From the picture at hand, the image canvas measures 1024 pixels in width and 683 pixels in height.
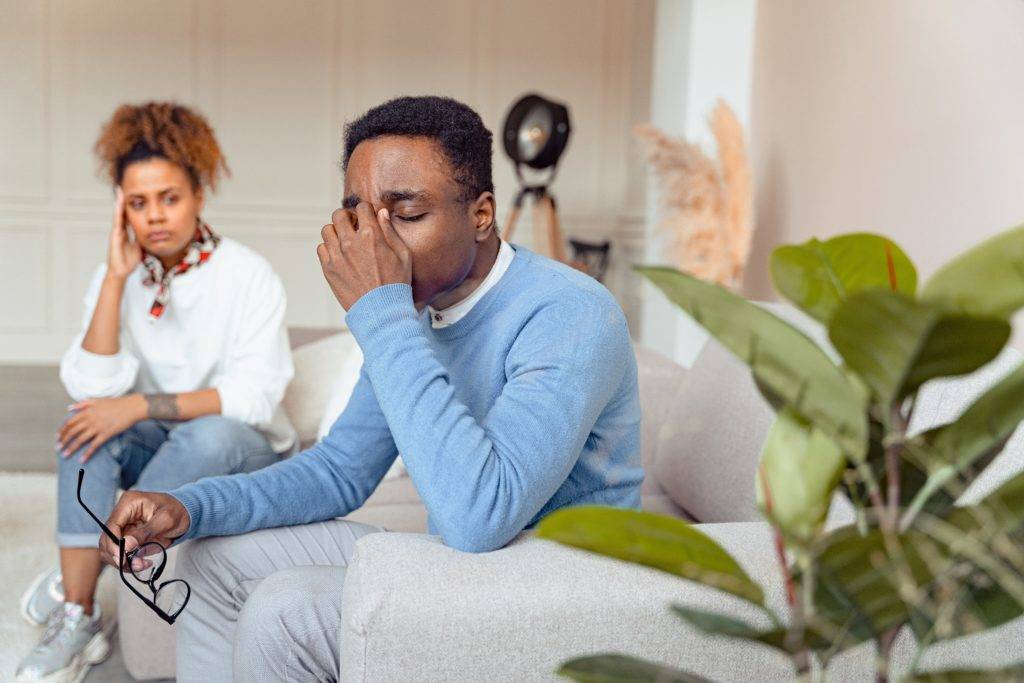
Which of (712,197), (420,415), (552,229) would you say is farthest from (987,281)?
(552,229)

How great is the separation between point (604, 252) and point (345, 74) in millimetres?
1809

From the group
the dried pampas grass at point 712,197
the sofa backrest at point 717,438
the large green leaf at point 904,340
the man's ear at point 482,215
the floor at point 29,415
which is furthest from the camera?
the floor at point 29,415

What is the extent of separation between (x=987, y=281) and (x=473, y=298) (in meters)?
0.88

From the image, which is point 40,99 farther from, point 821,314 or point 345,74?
point 821,314

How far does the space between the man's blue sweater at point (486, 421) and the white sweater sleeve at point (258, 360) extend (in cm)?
83

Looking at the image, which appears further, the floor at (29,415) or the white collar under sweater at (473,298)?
the floor at (29,415)

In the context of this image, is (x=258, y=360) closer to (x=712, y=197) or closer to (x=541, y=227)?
(x=712, y=197)

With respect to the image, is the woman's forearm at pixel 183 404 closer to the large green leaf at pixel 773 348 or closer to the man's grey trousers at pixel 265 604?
the man's grey trousers at pixel 265 604

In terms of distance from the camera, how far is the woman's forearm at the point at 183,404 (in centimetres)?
235

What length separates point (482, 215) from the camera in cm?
145

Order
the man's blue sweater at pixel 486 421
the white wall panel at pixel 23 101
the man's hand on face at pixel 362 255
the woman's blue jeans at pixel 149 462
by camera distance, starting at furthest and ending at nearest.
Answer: the white wall panel at pixel 23 101 < the woman's blue jeans at pixel 149 462 < the man's hand on face at pixel 362 255 < the man's blue sweater at pixel 486 421

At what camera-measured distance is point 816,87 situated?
10.1 feet

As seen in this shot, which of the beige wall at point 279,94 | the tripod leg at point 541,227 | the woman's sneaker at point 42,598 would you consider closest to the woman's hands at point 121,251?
the woman's sneaker at point 42,598

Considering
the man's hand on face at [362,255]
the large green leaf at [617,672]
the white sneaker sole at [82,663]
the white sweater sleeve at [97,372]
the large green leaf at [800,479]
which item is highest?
the man's hand on face at [362,255]
